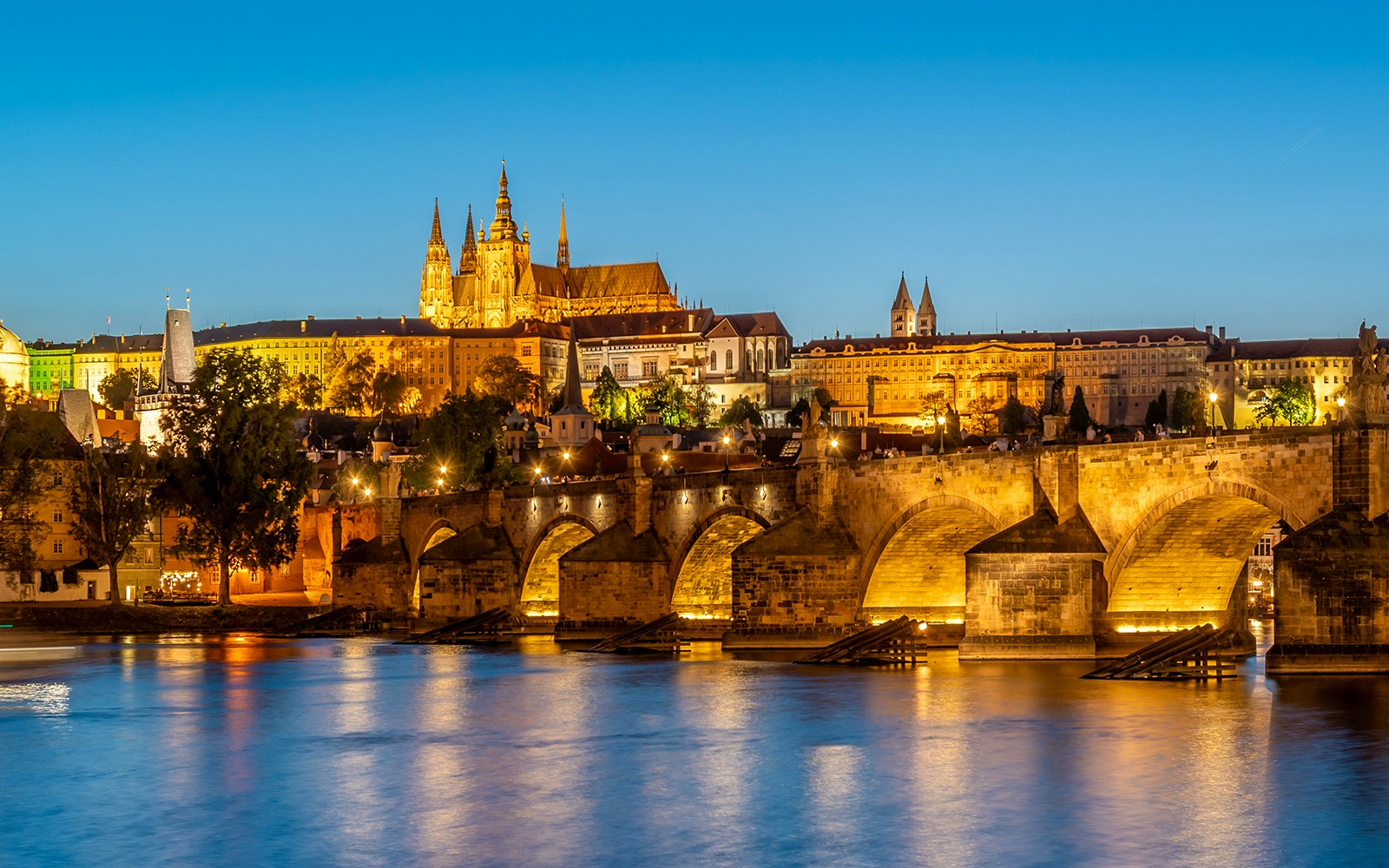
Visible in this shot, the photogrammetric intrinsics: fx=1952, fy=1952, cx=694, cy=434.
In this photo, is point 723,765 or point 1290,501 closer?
point 723,765

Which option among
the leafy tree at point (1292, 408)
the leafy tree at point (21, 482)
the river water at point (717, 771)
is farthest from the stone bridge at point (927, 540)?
the leafy tree at point (1292, 408)

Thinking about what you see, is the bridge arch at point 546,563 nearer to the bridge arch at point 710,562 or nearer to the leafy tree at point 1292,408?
the bridge arch at point 710,562

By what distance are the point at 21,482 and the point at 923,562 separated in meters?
41.1

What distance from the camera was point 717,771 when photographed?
36875 mm

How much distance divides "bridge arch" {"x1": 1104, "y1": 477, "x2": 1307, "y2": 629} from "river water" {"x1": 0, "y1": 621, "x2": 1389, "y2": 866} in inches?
87.7

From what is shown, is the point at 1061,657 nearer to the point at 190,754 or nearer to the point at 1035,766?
the point at 1035,766

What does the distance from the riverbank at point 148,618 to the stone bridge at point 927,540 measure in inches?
383

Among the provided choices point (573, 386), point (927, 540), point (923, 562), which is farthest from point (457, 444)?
point (927, 540)

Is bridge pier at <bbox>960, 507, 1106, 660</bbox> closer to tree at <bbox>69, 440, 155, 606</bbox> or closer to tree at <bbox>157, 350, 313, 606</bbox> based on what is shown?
tree at <bbox>157, 350, 313, 606</bbox>

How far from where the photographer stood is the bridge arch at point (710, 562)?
6397 cm

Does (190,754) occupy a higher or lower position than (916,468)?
lower

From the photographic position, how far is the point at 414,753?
40.2 m

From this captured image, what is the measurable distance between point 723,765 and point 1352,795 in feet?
38.5

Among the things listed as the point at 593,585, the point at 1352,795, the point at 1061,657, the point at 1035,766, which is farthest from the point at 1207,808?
the point at 593,585
